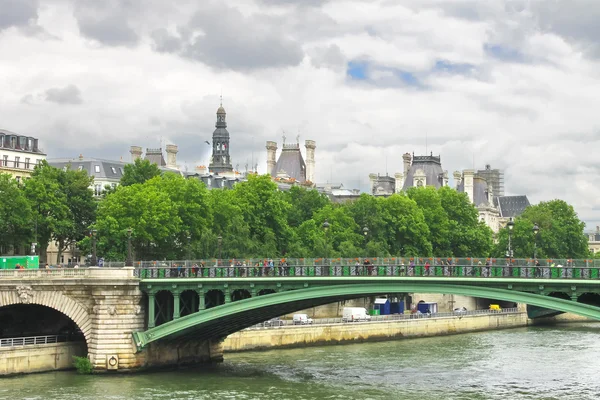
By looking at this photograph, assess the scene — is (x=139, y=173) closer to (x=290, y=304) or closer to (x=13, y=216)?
(x=13, y=216)

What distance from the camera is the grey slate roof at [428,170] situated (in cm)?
15825

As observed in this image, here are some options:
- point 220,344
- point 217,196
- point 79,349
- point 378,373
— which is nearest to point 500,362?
point 378,373

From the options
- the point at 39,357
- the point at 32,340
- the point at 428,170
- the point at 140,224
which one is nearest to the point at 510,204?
the point at 428,170

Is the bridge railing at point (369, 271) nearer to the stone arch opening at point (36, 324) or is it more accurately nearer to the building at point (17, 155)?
the stone arch opening at point (36, 324)

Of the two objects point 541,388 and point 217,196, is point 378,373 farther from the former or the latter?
point 217,196

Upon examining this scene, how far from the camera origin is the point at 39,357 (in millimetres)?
53219

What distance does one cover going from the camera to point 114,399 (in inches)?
1816

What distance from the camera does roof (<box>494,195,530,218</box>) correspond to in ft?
613

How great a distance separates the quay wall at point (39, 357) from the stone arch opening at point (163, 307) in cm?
417

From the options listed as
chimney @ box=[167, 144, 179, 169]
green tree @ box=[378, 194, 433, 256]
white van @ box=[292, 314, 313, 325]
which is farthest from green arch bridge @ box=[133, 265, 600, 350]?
chimney @ box=[167, 144, 179, 169]

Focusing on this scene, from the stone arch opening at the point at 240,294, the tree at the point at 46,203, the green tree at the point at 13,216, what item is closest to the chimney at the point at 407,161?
the tree at the point at 46,203

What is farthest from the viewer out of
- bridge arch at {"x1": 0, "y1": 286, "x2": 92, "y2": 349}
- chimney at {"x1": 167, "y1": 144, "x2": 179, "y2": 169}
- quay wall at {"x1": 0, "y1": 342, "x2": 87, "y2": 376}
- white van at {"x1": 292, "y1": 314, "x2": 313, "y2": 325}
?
chimney at {"x1": 167, "y1": 144, "x2": 179, "y2": 169}

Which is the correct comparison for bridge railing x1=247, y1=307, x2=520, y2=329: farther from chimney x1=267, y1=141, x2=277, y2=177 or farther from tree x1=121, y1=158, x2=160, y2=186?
chimney x1=267, y1=141, x2=277, y2=177

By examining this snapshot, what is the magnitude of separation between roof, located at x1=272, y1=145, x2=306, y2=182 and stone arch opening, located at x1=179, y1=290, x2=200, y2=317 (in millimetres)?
98120
